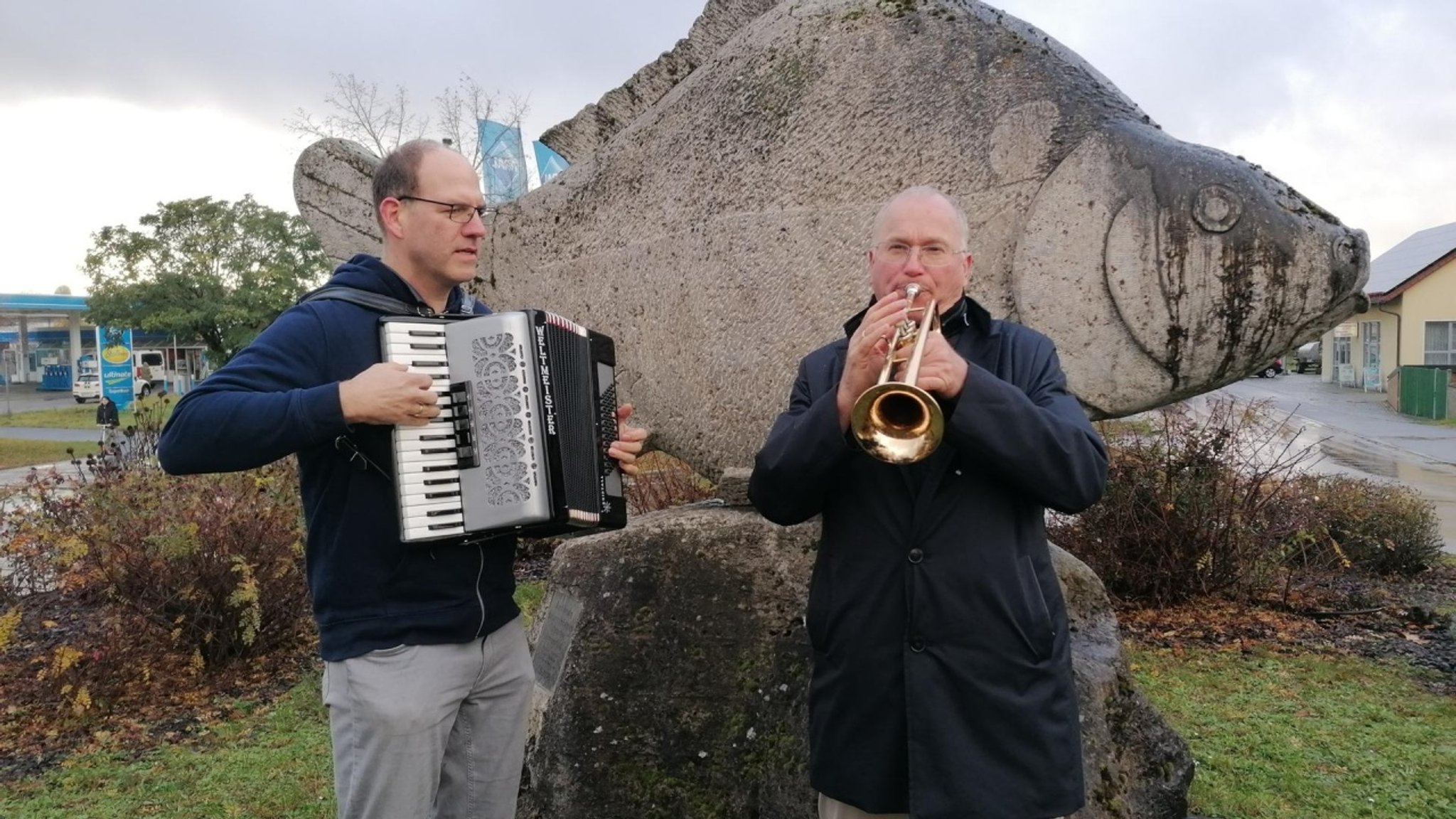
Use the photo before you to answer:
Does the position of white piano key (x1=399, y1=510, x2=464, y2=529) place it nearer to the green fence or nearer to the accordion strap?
the accordion strap

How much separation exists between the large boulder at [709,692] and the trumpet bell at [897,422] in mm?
1221

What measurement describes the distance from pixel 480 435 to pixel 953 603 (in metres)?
1.00

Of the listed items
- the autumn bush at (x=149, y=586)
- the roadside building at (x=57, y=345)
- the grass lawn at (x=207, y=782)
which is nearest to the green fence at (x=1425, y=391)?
the autumn bush at (x=149, y=586)

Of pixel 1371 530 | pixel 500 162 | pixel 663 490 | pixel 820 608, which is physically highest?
pixel 500 162

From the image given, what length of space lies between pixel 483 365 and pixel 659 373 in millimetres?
1187

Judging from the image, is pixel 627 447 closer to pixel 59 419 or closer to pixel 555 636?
pixel 555 636

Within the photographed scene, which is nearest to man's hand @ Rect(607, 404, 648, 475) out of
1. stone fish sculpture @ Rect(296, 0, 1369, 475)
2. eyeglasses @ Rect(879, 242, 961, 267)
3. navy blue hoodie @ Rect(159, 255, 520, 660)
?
navy blue hoodie @ Rect(159, 255, 520, 660)

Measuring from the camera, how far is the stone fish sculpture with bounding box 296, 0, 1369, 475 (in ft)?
8.83

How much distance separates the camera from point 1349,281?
2.66m

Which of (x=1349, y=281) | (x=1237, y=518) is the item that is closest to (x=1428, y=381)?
(x=1237, y=518)

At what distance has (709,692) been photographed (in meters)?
2.86

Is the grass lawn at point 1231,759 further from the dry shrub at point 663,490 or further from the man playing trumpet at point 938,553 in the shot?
the dry shrub at point 663,490

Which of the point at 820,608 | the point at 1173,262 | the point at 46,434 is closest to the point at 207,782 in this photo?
the point at 820,608

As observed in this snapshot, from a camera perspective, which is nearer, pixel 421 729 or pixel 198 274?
pixel 421 729
